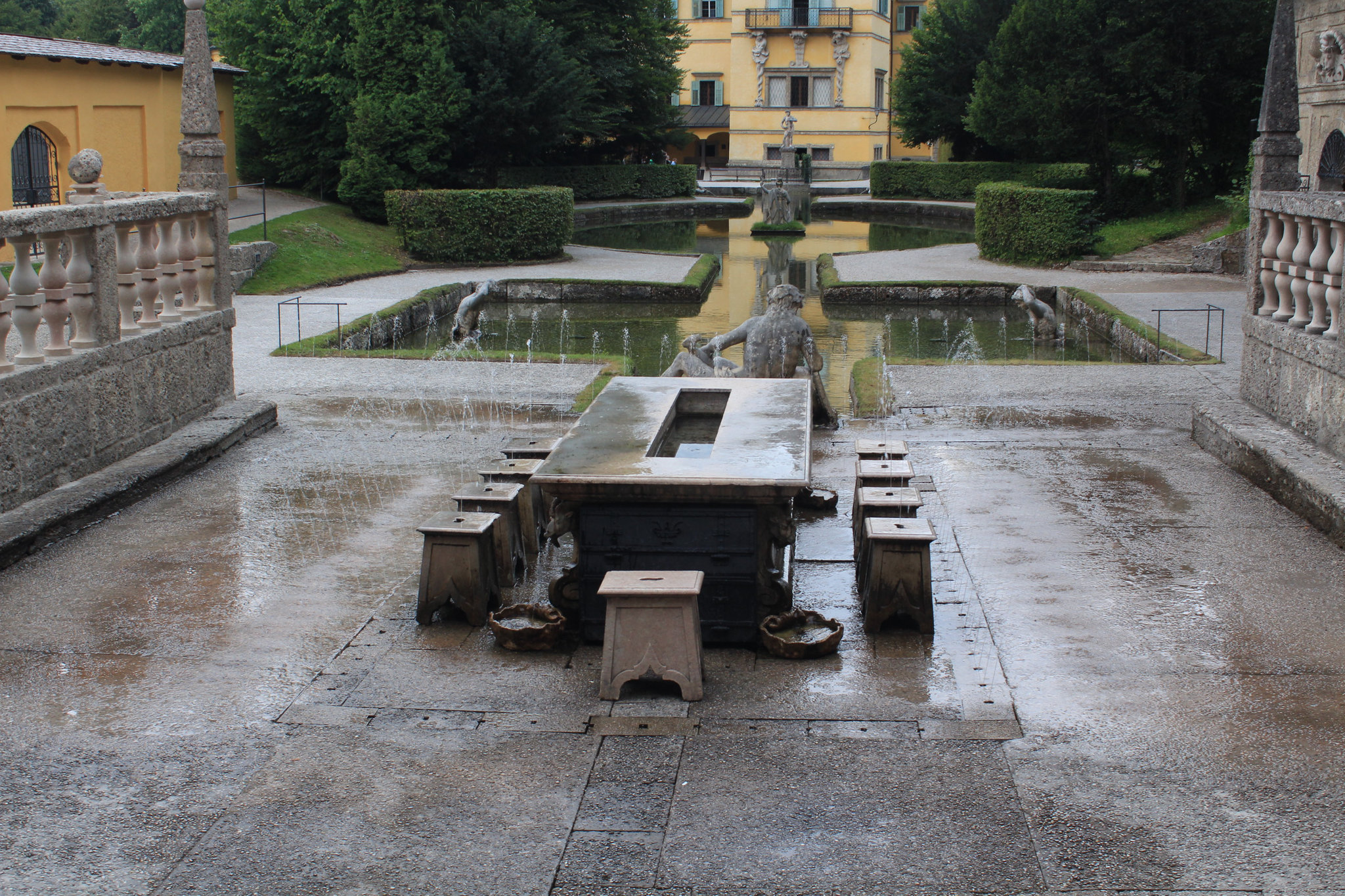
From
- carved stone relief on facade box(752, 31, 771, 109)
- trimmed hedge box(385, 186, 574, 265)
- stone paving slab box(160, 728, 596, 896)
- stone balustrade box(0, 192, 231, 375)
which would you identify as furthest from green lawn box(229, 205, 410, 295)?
carved stone relief on facade box(752, 31, 771, 109)

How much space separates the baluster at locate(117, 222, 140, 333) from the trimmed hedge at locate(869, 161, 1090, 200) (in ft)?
92.2

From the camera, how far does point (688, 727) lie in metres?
4.43

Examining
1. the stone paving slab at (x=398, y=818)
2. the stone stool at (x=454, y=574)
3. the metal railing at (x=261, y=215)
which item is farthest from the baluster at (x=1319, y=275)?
the metal railing at (x=261, y=215)

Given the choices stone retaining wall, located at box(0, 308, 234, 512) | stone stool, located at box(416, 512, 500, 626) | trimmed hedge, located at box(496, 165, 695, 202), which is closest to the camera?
stone stool, located at box(416, 512, 500, 626)

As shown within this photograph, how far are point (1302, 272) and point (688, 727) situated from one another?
565cm

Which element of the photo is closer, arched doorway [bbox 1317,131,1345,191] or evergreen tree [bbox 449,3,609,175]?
arched doorway [bbox 1317,131,1345,191]

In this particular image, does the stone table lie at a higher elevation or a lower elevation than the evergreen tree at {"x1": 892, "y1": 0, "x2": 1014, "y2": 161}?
lower

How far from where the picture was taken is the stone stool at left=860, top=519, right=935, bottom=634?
5309mm

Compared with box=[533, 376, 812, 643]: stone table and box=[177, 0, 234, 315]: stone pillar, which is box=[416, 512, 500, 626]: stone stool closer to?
box=[533, 376, 812, 643]: stone table

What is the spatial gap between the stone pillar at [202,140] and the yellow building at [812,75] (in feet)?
148

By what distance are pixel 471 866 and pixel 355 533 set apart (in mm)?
3426

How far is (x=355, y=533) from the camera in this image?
6727 mm

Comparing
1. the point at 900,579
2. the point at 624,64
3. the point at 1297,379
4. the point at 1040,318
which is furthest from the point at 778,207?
the point at 900,579

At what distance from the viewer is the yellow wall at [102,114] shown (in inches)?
765
